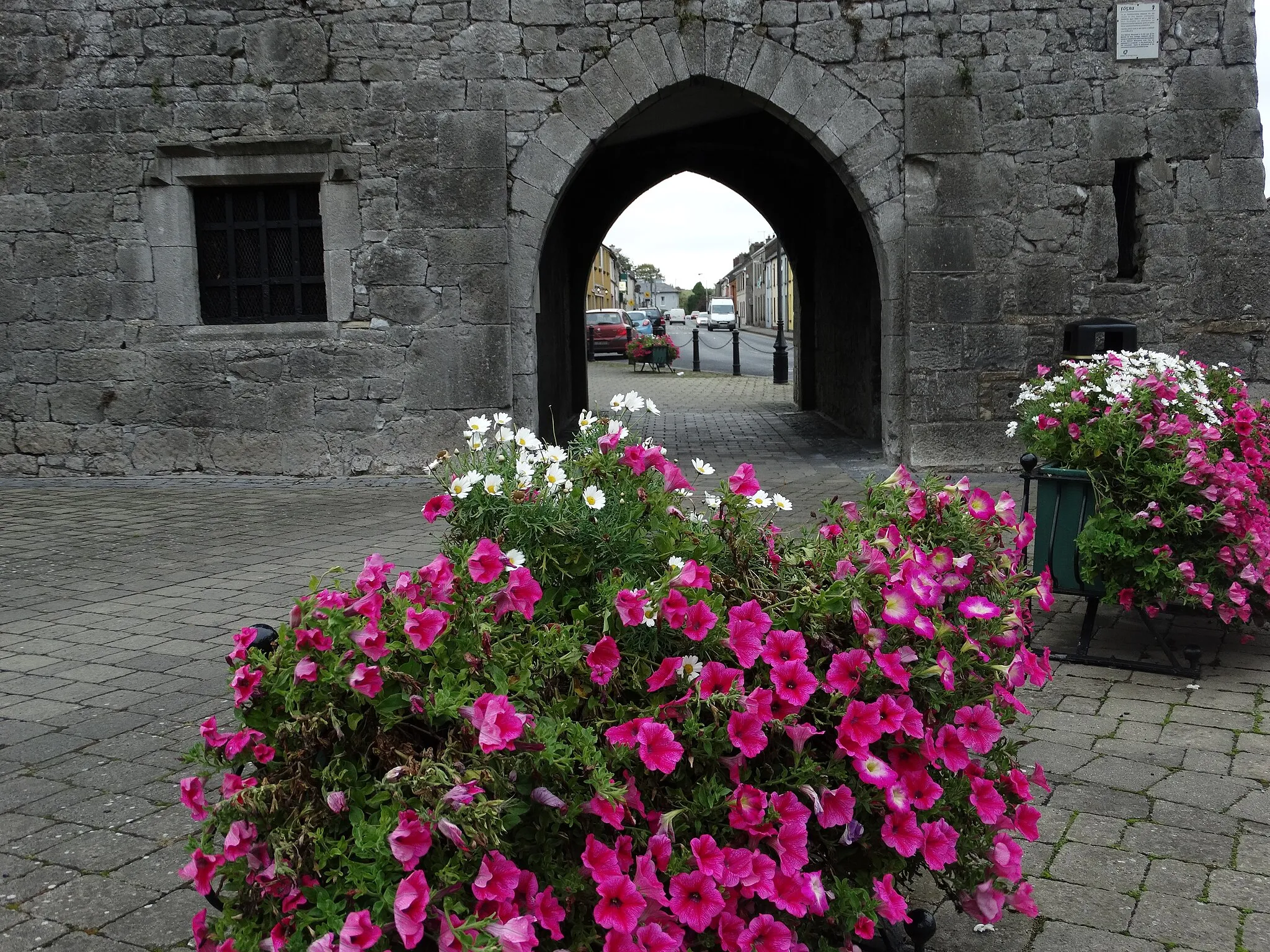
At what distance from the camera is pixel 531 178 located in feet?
30.1

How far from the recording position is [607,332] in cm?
3316

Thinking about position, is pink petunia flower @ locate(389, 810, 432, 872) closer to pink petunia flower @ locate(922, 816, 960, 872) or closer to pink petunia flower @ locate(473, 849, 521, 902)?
pink petunia flower @ locate(473, 849, 521, 902)

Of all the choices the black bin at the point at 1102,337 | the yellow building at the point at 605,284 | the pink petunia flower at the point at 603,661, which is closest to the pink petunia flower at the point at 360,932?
the pink petunia flower at the point at 603,661

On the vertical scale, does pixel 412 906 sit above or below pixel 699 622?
below

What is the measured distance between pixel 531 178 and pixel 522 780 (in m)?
7.88

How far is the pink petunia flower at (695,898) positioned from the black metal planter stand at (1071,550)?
300 cm

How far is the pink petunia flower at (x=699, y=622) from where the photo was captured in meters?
2.06

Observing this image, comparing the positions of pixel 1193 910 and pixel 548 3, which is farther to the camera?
pixel 548 3

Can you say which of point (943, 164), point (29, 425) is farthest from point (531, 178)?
point (29, 425)

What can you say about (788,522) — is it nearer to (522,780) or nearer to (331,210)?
(331,210)

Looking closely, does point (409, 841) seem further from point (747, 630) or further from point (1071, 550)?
point (1071, 550)

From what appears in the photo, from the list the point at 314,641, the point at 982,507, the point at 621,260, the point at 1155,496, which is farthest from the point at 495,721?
the point at 621,260

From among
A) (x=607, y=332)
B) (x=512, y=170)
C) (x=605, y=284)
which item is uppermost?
(x=605, y=284)

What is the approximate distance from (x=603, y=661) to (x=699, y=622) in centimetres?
19
